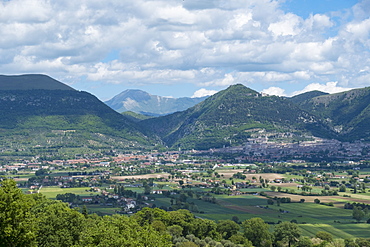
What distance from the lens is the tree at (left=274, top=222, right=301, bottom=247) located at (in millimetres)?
99688

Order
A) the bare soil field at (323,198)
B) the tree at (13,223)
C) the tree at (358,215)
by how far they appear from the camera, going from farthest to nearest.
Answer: the bare soil field at (323,198)
the tree at (358,215)
the tree at (13,223)

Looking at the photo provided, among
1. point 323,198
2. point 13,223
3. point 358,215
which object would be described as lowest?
point 323,198

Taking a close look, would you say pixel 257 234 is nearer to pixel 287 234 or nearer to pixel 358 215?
pixel 287 234

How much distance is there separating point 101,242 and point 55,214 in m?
25.9

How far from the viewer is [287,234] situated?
99.9 m

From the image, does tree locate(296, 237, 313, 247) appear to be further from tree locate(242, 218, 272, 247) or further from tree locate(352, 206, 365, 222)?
tree locate(352, 206, 365, 222)

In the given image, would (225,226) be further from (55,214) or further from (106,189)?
(106,189)

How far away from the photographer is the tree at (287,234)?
327ft

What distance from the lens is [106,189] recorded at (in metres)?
190

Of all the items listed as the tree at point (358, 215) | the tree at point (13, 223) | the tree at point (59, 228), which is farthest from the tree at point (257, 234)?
the tree at point (13, 223)

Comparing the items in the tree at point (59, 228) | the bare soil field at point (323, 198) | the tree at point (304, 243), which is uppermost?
the tree at point (59, 228)

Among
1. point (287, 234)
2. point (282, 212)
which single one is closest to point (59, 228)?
point (287, 234)

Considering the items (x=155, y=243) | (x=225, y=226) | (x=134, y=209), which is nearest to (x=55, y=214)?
(x=155, y=243)

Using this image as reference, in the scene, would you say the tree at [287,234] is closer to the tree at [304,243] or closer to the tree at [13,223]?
the tree at [304,243]
